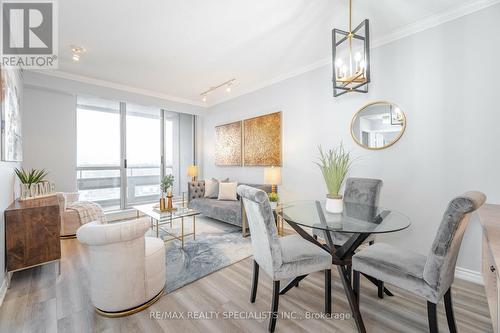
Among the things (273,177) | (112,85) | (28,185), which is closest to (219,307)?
(273,177)

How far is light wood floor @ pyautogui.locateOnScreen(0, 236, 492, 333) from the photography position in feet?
5.19

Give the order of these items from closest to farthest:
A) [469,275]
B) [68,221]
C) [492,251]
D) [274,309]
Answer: [492,251] < [274,309] < [469,275] < [68,221]

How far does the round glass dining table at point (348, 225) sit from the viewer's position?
1578 mm

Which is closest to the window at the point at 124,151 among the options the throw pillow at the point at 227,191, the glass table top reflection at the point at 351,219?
the throw pillow at the point at 227,191

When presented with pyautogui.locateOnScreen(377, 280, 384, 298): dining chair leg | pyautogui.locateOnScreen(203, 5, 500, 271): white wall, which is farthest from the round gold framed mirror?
pyautogui.locateOnScreen(377, 280, 384, 298): dining chair leg

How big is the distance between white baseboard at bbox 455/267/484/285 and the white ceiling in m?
2.72

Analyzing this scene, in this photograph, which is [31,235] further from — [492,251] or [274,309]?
[492,251]

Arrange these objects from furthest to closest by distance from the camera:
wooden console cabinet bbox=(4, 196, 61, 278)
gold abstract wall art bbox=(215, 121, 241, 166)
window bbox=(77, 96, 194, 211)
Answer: gold abstract wall art bbox=(215, 121, 241, 166), window bbox=(77, 96, 194, 211), wooden console cabinet bbox=(4, 196, 61, 278)

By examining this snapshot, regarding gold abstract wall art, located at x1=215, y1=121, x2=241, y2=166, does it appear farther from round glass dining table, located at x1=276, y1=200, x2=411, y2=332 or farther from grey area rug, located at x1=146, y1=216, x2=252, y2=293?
round glass dining table, located at x1=276, y1=200, x2=411, y2=332

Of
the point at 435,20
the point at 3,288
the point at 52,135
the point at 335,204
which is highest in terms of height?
the point at 435,20

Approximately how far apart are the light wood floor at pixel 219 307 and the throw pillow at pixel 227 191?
2042 mm

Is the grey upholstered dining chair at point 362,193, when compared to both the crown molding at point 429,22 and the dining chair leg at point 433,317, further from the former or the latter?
the crown molding at point 429,22

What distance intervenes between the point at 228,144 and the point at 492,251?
4.46 metres

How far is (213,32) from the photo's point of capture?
8.60ft
